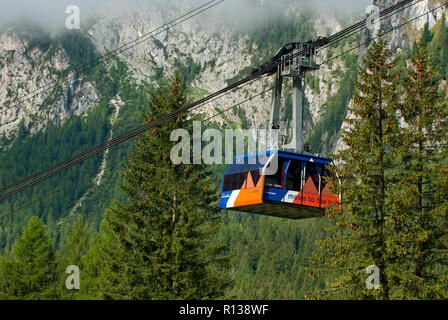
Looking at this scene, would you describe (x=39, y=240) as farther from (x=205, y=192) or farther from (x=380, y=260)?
(x=380, y=260)

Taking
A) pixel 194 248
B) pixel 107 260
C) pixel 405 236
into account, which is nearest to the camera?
pixel 405 236

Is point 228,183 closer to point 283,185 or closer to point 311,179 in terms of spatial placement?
point 283,185

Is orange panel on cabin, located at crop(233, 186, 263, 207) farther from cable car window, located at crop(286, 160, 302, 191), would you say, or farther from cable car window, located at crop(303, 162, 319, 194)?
cable car window, located at crop(303, 162, 319, 194)

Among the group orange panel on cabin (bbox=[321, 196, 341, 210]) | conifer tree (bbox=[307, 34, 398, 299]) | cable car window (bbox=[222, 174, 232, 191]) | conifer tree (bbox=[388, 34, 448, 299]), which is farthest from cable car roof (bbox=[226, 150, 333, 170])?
conifer tree (bbox=[388, 34, 448, 299])

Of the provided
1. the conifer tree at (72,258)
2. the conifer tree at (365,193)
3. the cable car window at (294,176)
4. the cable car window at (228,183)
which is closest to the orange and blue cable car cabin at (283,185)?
the cable car window at (294,176)
